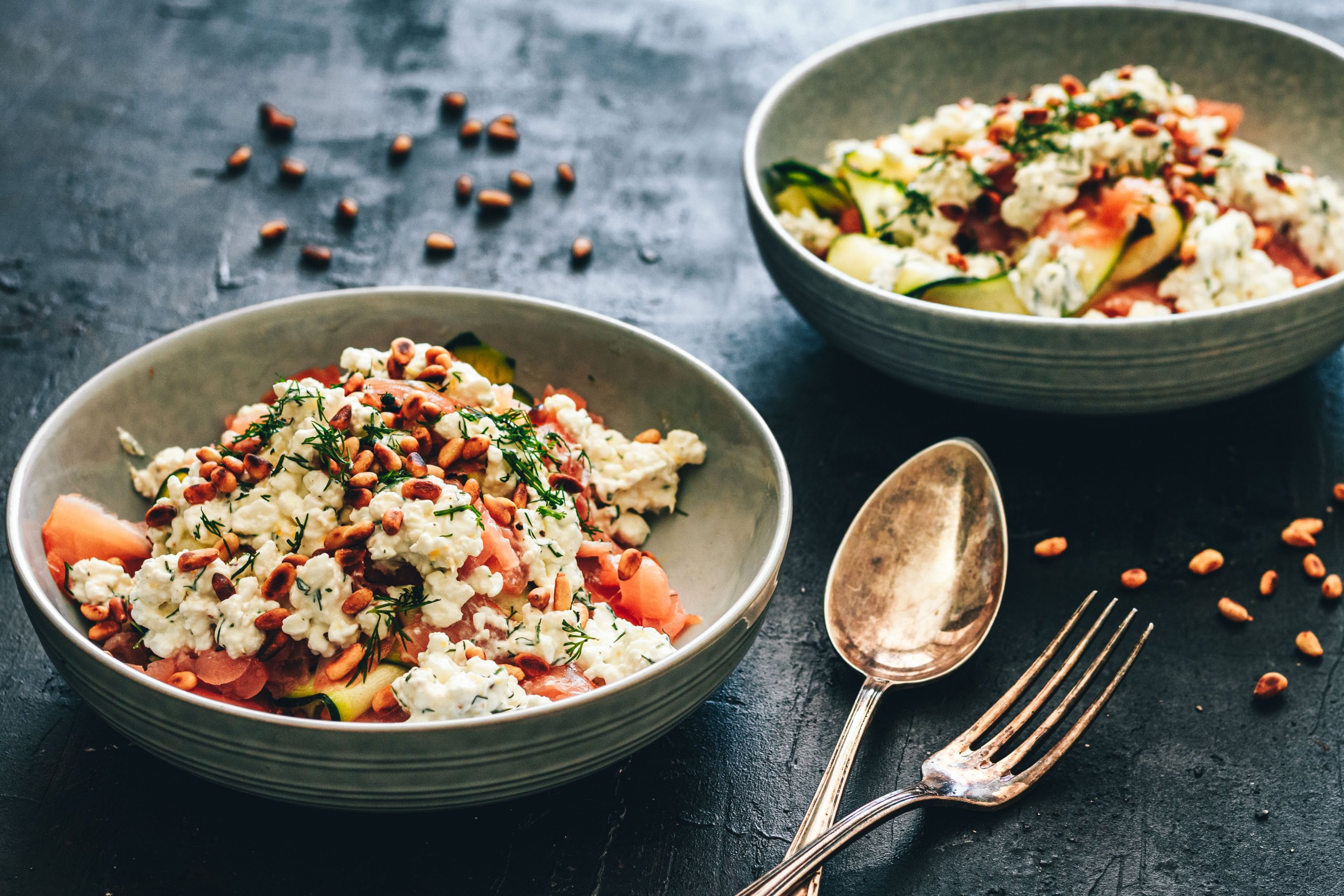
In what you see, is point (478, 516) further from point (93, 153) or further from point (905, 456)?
point (93, 153)

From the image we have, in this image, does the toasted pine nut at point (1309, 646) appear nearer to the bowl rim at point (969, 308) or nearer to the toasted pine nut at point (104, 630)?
the bowl rim at point (969, 308)

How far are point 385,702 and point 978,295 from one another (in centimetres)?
153

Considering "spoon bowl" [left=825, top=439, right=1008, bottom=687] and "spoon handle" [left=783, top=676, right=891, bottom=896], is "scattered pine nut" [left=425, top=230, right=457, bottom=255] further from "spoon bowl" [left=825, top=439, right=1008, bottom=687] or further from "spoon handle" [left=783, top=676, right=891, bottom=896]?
"spoon handle" [left=783, top=676, right=891, bottom=896]

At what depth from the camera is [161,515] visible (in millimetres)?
2010

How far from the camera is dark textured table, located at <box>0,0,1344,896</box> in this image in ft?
6.13

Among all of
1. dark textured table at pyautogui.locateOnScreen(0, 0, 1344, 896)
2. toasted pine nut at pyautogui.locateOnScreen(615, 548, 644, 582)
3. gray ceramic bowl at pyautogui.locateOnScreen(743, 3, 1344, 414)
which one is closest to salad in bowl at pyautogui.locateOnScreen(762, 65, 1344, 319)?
gray ceramic bowl at pyautogui.locateOnScreen(743, 3, 1344, 414)

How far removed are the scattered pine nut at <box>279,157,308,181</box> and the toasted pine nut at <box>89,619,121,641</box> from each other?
1935 millimetres

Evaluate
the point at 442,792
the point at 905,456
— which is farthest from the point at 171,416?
the point at 905,456

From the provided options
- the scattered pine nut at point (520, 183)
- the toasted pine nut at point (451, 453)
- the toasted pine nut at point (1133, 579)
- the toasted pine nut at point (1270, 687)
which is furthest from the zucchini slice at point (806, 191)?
the toasted pine nut at point (1270, 687)

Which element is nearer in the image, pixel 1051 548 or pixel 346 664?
pixel 346 664

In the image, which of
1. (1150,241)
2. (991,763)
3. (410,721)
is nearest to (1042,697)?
(991,763)

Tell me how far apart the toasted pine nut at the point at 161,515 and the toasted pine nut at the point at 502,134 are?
197cm

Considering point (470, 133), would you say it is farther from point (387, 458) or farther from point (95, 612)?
point (95, 612)

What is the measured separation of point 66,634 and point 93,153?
239 cm
